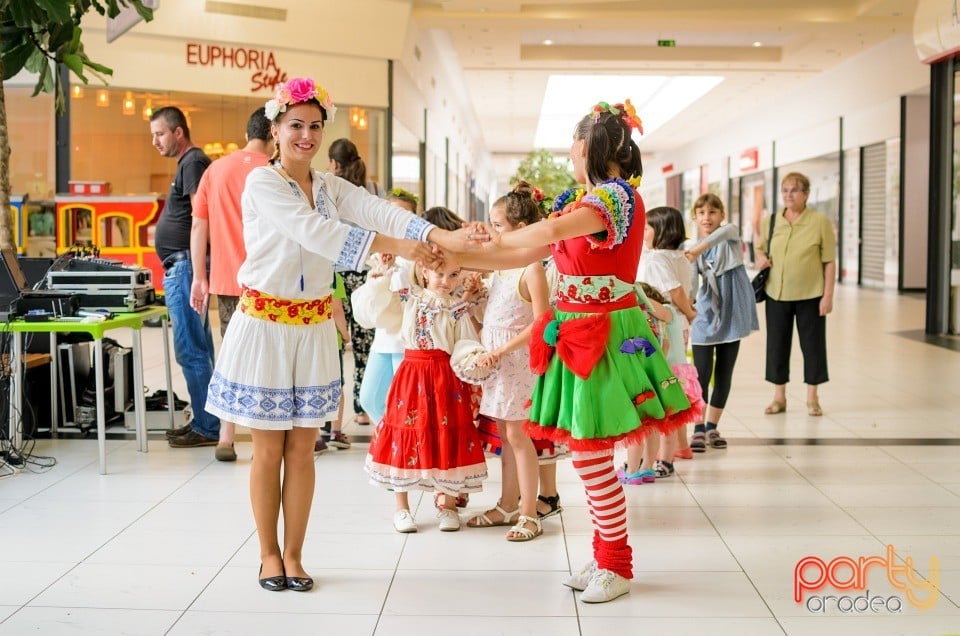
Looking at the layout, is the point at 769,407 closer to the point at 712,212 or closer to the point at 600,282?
the point at 712,212

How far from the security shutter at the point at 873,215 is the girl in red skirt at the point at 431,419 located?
15.9m

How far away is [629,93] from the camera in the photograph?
23.5 metres

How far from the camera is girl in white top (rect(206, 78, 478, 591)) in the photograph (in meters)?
3.06

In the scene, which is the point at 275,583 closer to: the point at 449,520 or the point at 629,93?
the point at 449,520

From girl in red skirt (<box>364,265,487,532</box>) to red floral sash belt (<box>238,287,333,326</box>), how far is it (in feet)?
2.51

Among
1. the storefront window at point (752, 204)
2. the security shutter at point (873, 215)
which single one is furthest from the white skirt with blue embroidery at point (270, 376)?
the storefront window at point (752, 204)

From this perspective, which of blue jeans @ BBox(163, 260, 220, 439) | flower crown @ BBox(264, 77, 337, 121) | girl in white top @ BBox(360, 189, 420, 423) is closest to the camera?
flower crown @ BBox(264, 77, 337, 121)

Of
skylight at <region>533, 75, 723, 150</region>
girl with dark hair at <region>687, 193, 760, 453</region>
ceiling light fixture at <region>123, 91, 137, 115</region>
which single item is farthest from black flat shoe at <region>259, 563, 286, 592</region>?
skylight at <region>533, 75, 723, 150</region>

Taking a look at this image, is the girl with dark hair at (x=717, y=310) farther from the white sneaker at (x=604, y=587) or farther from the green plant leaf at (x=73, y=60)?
the green plant leaf at (x=73, y=60)

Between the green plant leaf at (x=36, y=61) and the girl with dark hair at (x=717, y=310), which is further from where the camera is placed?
the girl with dark hair at (x=717, y=310)

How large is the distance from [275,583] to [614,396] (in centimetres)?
118

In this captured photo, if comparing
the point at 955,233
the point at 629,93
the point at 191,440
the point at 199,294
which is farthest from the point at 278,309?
the point at 629,93

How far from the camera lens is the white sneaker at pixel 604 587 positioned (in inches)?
120

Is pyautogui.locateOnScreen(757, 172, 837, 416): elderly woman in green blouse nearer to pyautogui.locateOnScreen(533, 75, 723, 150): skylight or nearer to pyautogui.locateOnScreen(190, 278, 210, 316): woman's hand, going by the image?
pyautogui.locateOnScreen(190, 278, 210, 316): woman's hand
